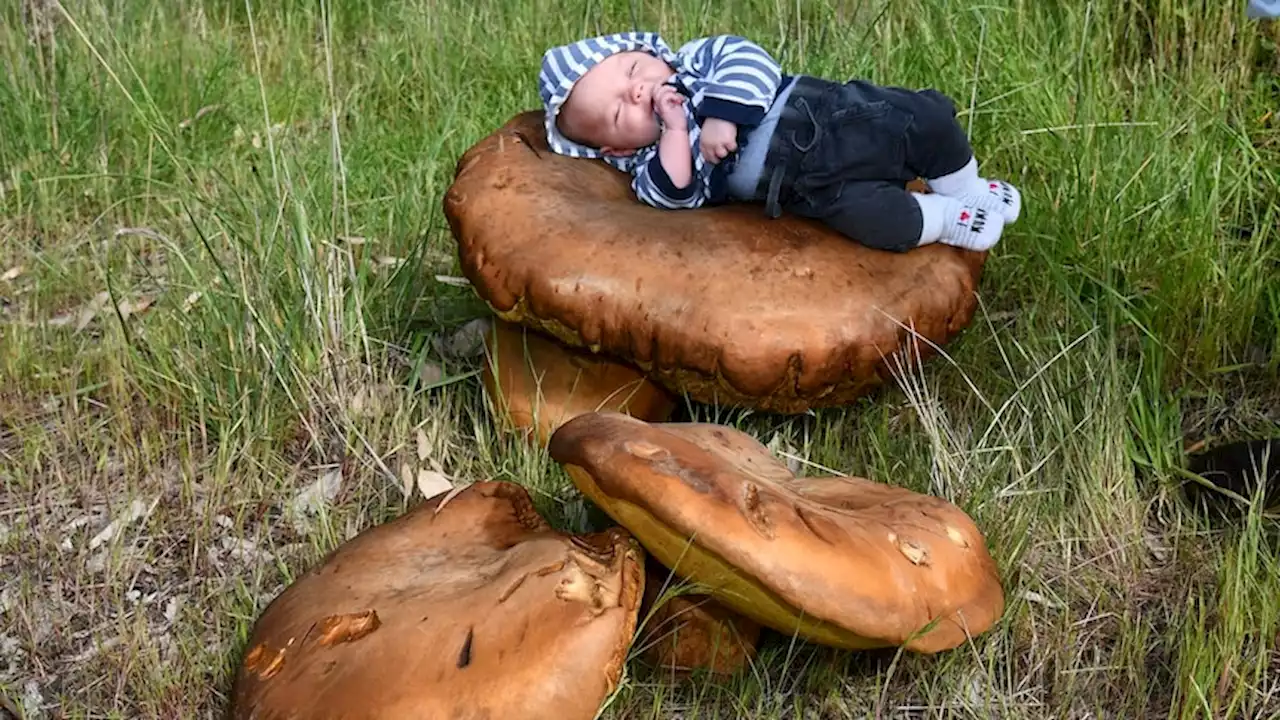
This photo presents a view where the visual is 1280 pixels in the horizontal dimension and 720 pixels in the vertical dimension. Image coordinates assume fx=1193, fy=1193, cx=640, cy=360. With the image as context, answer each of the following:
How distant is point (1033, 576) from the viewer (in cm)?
282

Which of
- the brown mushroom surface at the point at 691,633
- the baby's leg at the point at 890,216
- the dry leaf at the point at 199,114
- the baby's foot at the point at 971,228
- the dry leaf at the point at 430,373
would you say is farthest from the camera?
the dry leaf at the point at 199,114

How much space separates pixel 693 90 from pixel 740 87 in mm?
172

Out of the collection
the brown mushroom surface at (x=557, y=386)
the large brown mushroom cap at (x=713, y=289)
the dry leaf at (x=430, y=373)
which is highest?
the large brown mushroom cap at (x=713, y=289)

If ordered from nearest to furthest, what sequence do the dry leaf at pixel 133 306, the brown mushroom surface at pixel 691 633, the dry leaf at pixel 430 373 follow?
the brown mushroom surface at pixel 691 633, the dry leaf at pixel 430 373, the dry leaf at pixel 133 306

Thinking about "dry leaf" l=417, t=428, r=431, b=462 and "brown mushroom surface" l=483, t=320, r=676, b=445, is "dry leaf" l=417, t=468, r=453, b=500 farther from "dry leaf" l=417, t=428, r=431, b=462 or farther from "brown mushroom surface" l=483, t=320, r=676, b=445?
"brown mushroom surface" l=483, t=320, r=676, b=445

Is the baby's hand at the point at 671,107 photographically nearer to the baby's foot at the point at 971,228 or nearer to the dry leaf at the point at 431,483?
the baby's foot at the point at 971,228

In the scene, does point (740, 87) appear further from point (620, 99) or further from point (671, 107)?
point (620, 99)

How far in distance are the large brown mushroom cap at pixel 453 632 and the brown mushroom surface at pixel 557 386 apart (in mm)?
704

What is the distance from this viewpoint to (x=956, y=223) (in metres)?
3.16

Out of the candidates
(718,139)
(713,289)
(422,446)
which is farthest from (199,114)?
(713,289)

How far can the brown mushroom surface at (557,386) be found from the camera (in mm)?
3197

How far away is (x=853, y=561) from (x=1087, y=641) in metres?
0.85

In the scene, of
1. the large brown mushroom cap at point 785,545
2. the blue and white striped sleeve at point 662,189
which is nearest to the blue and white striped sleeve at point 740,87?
the blue and white striped sleeve at point 662,189

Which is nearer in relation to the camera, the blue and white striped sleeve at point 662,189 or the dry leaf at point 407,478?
the dry leaf at point 407,478
